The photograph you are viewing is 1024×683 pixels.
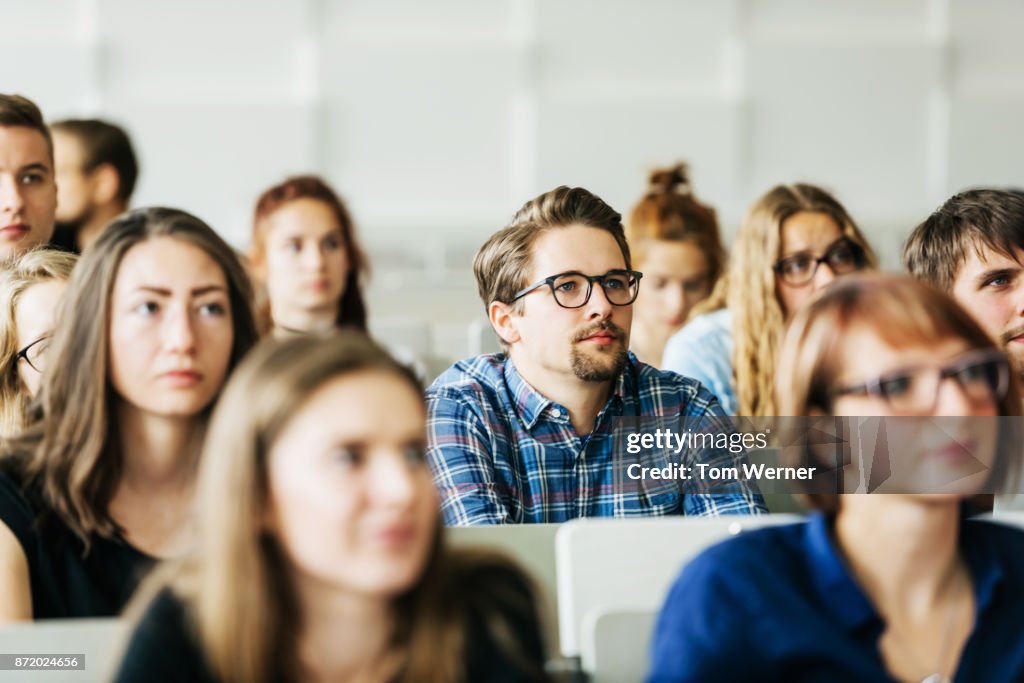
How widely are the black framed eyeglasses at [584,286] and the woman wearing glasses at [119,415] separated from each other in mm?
776

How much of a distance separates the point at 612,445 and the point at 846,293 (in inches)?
43.6

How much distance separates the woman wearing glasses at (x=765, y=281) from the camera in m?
3.31

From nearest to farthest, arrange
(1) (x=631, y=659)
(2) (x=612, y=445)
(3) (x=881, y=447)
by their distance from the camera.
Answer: (3) (x=881, y=447)
(1) (x=631, y=659)
(2) (x=612, y=445)

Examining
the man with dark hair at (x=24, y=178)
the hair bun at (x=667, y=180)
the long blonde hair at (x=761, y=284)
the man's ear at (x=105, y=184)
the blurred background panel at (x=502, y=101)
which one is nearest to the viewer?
the man with dark hair at (x=24, y=178)

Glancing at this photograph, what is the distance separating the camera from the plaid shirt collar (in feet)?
8.36

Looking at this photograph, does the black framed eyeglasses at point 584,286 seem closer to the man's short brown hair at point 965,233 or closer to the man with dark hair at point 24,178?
the man's short brown hair at point 965,233

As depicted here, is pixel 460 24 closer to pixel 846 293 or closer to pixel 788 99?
pixel 788 99

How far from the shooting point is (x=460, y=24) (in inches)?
252

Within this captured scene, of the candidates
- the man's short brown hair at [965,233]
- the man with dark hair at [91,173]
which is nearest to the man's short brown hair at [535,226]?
the man's short brown hair at [965,233]

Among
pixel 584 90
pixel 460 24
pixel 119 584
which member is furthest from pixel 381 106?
pixel 119 584

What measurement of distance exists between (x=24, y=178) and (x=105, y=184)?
4.38 feet

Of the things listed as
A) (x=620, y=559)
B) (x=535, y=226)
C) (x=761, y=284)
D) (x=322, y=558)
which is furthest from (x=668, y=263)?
(x=322, y=558)

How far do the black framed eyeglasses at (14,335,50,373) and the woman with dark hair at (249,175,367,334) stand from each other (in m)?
1.67

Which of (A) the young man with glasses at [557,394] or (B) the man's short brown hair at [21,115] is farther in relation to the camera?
(B) the man's short brown hair at [21,115]
